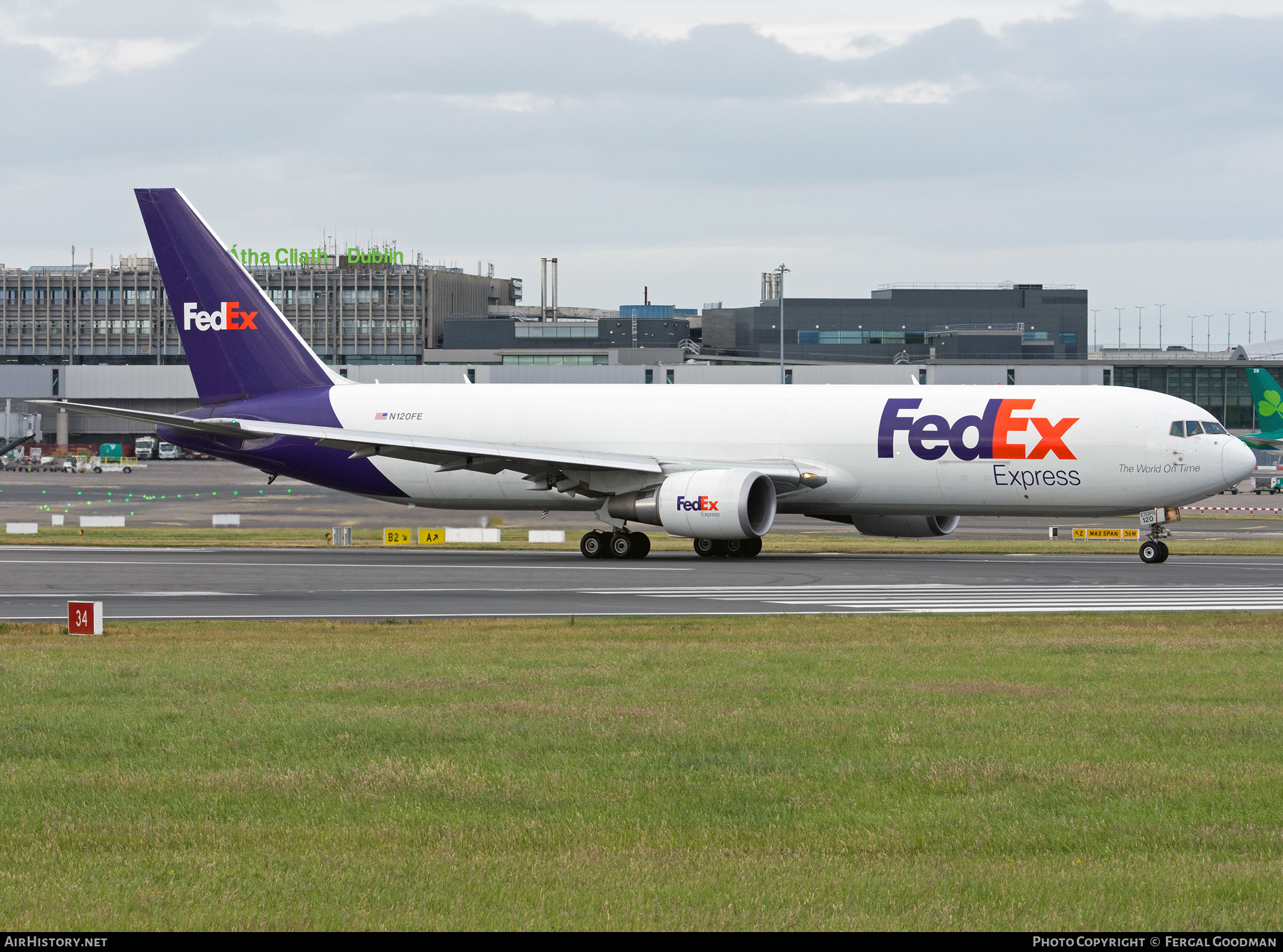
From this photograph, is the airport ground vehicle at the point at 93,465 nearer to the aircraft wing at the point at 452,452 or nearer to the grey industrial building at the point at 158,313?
the grey industrial building at the point at 158,313

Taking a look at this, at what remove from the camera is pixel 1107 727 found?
12.3m

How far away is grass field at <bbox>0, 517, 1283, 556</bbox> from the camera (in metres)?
42.0

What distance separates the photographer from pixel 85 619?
2125 centimetres

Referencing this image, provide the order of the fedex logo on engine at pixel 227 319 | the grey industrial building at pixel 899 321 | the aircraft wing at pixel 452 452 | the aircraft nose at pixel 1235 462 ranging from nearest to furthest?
the aircraft nose at pixel 1235 462
the aircraft wing at pixel 452 452
the fedex logo on engine at pixel 227 319
the grey industrial building at pixel 899 321

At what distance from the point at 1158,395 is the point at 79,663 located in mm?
29078

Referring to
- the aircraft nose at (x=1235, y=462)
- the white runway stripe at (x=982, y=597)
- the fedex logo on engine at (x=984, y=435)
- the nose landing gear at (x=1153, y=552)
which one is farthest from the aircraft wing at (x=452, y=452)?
the aircraft nose at (x=1235, y=462)

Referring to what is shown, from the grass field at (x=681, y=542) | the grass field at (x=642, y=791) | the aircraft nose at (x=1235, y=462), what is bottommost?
the grass field at (x=681, y=542)

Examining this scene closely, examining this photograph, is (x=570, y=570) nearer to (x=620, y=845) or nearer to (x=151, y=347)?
(x=620, y=845)

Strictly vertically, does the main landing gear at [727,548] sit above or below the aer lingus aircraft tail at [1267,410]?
below

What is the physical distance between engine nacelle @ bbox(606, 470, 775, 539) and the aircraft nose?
35.0ft

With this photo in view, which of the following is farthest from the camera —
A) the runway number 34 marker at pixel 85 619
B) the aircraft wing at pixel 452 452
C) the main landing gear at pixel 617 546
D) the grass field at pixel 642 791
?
the main landing gear at pixel 617 546

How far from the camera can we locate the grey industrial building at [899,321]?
146 metres

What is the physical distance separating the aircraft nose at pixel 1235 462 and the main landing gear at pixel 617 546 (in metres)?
14.1

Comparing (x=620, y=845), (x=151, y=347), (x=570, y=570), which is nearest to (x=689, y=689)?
(x=620, y=845)
